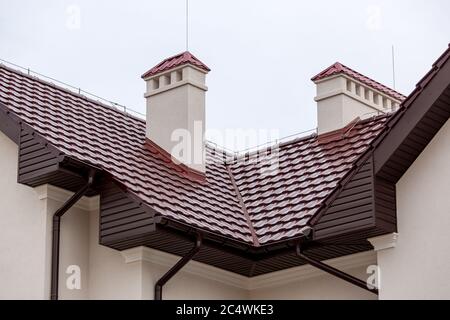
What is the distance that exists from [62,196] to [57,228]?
0.49 metres

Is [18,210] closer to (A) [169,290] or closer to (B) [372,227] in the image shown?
(A) [169,290]

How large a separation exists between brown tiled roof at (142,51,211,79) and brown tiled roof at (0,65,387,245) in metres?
0.93

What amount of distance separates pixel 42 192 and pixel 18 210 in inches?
20.0

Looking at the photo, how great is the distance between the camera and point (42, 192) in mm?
15930

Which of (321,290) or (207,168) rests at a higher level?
(207,168)

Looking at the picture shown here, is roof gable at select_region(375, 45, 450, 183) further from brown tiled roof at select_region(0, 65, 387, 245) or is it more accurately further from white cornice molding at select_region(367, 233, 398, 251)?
brown tiled roof at select_region(0, 65, 387, 245)

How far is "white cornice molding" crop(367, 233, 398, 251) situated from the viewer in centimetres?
1486

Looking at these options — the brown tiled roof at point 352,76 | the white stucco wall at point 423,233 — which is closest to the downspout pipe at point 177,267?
the white stucco wall at point 423,233

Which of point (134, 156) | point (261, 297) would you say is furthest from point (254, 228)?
point (134, 156)

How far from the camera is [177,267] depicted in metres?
15.7

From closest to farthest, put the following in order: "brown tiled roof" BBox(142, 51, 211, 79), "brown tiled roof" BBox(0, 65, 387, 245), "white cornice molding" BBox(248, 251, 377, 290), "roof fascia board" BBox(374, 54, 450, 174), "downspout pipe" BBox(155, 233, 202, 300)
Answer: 1. "roof fascia board" BBox(374, 54, 450, 174)
2. "downspout pipe" BBox(155, 233, 202, 300)
3. "white cornice molding" BBox(248, 251, 377, 290)
4. "brown tiled roof" BBox(0, 65, 387, 245)
5. "brown tiled roof" BBox(142, 51, 211, 79)

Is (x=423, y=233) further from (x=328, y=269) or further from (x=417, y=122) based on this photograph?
(x=328, y=269)

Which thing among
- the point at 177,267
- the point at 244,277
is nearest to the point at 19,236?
the point at 177,267

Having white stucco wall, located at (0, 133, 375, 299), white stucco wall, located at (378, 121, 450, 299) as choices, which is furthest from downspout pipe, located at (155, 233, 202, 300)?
white stucco wall, located at (378, 121, 450, 299)
